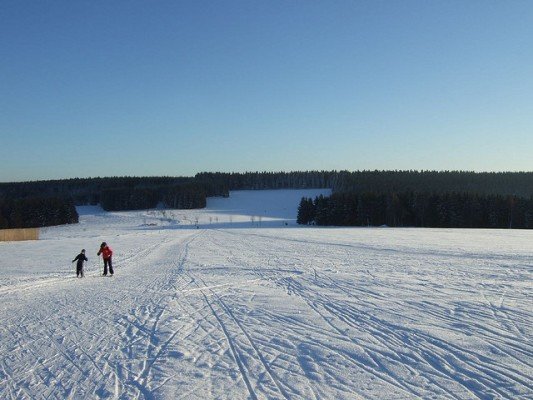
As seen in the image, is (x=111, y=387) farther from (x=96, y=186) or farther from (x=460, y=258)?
(x=96, y=186)

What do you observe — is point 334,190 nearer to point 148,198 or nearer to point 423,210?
point 148,198

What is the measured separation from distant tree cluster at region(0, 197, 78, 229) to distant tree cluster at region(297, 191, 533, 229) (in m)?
56.0

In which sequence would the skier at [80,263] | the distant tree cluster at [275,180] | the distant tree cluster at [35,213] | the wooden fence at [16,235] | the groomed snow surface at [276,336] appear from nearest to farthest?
1. the groomed snow surface at [276,336]
2. the skier at [80,263]
3. the wooden fence at [16,235]
4. the distant tree cluster at [35,213]
5. the distant tree cluster at [275,180]

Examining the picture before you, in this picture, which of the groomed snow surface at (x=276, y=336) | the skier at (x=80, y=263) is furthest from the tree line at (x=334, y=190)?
the skier at (x=80, y=263)

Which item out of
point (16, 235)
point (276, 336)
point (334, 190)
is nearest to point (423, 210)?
point (16, 235)

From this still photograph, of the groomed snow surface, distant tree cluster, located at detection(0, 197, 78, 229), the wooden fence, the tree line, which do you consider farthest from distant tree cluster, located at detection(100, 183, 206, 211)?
the groomed snow surface

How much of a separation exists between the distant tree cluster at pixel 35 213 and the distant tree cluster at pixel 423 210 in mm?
56002

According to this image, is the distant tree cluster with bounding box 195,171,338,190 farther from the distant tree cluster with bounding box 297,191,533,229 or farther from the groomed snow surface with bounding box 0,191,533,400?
the groomed snow surface with bounding box 0,191,533,400

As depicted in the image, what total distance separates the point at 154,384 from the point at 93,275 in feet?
53.8

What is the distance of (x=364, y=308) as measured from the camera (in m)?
11.4

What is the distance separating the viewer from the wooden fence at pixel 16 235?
54.7 meters

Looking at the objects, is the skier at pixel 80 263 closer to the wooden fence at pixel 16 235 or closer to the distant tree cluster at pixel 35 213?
the wooden fence at pixel 16 235

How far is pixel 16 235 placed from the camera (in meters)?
56.5

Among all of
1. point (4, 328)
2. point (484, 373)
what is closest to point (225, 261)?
point (4, 328)
